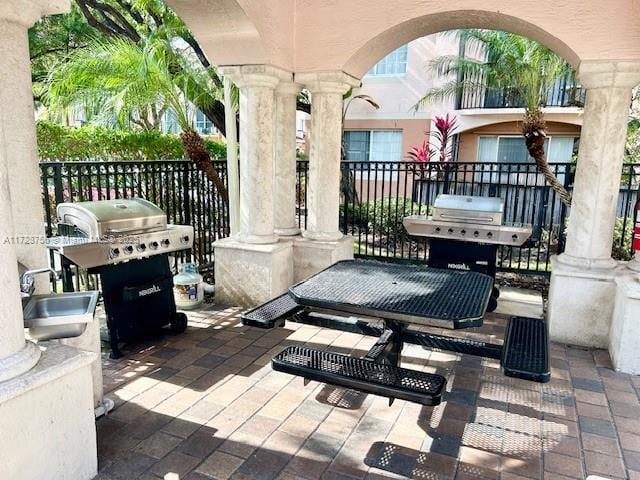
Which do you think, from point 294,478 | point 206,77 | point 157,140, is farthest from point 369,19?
point 157,140

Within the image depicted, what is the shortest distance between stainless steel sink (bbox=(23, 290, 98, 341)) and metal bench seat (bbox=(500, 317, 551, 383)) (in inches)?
88.3

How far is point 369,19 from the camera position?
4.65 metres

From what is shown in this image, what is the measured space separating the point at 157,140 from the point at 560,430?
719 cm

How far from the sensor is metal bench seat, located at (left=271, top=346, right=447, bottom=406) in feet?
8.15

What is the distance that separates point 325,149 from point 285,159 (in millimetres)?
526

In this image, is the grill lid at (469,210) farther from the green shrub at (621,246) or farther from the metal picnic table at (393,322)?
the green shrub at (621,246)

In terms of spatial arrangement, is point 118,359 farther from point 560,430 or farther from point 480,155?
point 480,155

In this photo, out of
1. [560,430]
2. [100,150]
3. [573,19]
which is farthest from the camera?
[100,150]

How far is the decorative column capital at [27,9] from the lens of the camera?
2.22 m

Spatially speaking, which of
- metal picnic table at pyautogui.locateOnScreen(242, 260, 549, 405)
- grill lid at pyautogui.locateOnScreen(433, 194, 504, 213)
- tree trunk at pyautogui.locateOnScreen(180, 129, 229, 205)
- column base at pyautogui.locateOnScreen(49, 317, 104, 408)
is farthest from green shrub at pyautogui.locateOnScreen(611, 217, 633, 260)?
column base at pyautogui.locateOnScreen(49, 317, 104, 408)

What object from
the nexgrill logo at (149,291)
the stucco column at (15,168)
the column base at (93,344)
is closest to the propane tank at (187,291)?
the nexgrill logo at (149,291)

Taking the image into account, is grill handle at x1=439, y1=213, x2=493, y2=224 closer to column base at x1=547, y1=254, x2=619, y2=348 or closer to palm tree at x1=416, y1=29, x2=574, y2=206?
column base at x1=547, y1=254, x2=619, y2=348

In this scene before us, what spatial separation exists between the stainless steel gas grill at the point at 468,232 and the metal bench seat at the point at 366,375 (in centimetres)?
258

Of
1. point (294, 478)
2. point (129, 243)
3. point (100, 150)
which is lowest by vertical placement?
point (294, 478)
